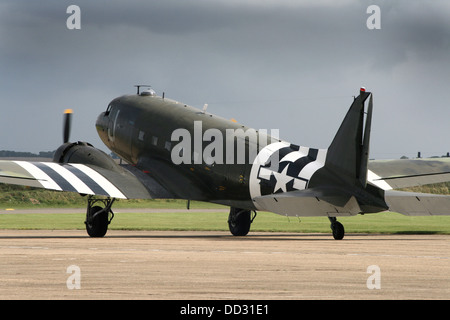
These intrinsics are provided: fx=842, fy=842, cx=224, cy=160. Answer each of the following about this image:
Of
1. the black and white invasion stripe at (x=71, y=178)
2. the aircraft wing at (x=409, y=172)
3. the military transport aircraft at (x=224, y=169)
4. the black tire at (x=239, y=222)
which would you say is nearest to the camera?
the military transport aircraft at (x=224, y=169)

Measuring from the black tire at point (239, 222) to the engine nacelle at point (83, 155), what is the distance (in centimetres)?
593

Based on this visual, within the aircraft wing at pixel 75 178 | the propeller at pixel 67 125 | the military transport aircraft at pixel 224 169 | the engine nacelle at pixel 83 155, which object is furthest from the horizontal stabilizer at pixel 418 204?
the propeller at pixel 67 125

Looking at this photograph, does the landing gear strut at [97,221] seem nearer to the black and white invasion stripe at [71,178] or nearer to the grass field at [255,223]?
the black and white invasion stripe at [71,178]

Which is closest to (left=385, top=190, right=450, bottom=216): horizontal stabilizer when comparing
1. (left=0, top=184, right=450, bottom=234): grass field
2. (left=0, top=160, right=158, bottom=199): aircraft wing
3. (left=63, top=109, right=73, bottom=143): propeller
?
(left=0, top=184, right=450, bottom=234): grass field

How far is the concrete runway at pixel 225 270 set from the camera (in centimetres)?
1576

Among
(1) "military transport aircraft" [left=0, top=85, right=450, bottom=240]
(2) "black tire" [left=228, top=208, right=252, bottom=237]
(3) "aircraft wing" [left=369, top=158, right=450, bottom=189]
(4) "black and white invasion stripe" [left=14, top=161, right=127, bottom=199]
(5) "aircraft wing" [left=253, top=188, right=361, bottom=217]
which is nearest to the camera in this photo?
(5) "aircraft wing" [left=253, top=188, right=361, bottom=217]

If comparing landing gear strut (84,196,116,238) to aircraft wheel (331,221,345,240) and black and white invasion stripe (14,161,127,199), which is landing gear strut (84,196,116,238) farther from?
aircraft wheel (331,221,345,240)

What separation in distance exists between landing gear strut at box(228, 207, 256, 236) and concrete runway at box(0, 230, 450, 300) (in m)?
8.41

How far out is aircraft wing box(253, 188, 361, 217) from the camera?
101 ft

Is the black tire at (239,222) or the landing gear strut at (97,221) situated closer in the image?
the landing gear strut at (97,221)

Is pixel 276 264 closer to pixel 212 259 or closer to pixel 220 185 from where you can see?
pixel 212 259

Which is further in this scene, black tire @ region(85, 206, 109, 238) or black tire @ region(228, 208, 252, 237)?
black tire @ region(228, 208, 252, 237)

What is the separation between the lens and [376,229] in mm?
42062

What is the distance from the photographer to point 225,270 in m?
20.1
